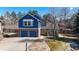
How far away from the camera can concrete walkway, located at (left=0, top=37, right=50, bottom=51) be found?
10.1 feet

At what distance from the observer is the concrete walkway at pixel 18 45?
121 inches

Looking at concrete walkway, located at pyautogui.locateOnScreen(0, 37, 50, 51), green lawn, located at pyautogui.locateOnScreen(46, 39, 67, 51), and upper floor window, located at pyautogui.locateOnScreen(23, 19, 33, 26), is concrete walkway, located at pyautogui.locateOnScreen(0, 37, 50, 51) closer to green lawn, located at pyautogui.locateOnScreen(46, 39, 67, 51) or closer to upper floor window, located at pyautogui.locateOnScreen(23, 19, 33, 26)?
green lawn, located at pyautogui.locateOnScreen(46, 39, 67, 51)

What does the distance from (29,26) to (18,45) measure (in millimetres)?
244

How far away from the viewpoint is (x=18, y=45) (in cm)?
309

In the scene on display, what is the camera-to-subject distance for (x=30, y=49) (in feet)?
10.2

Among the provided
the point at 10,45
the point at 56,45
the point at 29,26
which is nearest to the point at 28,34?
the point at 29,26

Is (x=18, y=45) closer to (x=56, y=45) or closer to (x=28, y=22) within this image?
(x=28, y=22)

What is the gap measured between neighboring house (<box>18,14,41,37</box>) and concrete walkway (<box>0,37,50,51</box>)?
0.27 ft

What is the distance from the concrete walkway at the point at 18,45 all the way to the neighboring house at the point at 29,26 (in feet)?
0.27

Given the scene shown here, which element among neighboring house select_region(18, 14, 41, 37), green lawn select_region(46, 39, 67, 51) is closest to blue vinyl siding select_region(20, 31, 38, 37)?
neighboring house select_region(18, 14, 41, 37)
